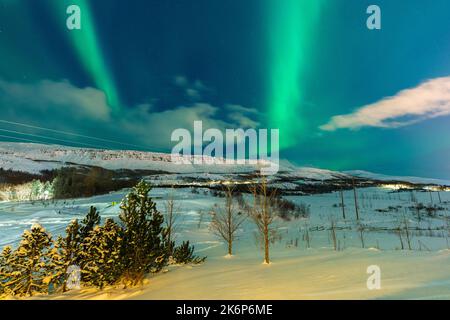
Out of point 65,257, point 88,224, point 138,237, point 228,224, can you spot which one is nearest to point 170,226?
point 88,224

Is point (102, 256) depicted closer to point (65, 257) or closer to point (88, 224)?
point (65, 257)

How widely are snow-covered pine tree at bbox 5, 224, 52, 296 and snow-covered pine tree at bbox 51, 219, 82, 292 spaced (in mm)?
339

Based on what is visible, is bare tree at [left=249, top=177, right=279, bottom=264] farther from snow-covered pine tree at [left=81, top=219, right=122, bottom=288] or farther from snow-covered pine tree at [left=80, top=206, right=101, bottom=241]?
snow-covered pine tree at [left=80, top=206, right=101, bottom=241]

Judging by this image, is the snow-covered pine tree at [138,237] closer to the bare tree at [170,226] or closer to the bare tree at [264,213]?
the bare tree at [170,226]

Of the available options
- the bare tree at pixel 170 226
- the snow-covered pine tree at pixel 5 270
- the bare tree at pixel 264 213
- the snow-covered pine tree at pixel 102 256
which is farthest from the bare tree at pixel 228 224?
the snow-covered pine tree at pixel 5 270

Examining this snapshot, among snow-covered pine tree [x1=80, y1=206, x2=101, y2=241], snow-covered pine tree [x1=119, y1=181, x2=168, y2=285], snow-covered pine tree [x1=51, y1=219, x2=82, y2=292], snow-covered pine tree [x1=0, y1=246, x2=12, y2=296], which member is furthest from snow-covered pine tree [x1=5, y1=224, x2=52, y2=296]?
snow-covered pine tree [x1=119, y1=181, x2=168, y2=285]

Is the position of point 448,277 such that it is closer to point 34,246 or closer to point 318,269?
point 318,269

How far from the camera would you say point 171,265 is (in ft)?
52.7

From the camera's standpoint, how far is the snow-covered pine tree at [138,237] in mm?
11938

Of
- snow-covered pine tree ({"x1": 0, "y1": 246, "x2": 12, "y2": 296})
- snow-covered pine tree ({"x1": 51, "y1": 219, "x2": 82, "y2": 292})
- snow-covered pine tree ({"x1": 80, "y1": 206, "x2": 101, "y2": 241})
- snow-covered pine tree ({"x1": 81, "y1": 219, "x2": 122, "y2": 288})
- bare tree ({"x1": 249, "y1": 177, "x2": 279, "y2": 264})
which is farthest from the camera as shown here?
bare tree ({"x1": 249, "y1": 177, "x2": 279, "y2": 264})

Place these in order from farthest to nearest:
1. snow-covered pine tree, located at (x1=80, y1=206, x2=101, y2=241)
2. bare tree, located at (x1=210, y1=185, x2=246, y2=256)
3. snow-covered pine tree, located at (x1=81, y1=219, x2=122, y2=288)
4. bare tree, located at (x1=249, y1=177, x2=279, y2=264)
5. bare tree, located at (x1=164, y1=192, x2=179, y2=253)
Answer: bare tree, located at (x1=210, y1=185, x2=246, y2=256), bare tree, located at (x1=164, y1=192, x2=179, y2=253), bare tree, located at (x1=249, y1=177, x2=279, y2=264), snow-covered pine tree, located at (x1=80, y1=206, x2=101, y2=241), snow-covered pine tree, located at (x1=81, y1=219, x2=122, y2=288)

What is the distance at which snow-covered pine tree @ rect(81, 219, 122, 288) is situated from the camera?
11.7 metres
